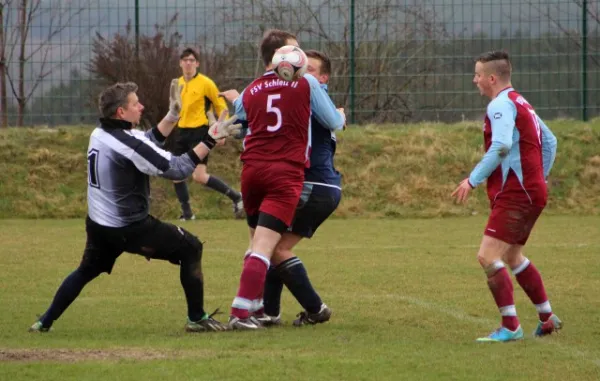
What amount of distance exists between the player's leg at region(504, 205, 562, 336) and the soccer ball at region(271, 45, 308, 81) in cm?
180

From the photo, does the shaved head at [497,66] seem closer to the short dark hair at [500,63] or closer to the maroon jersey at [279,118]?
the short dark hair at [500,63]

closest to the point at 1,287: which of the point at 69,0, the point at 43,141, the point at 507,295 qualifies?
the point at 507,295

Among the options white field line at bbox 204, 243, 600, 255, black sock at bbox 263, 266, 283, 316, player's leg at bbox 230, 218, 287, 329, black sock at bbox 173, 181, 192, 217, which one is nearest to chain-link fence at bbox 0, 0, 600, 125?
black sock at bbox 173, 181, 192, 217

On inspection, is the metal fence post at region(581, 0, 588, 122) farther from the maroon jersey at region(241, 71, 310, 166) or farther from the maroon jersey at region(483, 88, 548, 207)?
the maroon jersey at region(241, 71, 310, 166)

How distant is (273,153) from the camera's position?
794 cm

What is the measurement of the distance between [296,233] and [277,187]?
552 millimetres

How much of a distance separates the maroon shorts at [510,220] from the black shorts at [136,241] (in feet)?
6.82

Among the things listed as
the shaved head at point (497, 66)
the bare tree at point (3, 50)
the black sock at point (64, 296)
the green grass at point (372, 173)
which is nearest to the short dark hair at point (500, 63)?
the shaved head at point (497, 66)

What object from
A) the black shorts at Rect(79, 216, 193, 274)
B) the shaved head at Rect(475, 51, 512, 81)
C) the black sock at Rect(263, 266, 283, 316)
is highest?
the shaved head at Rect(475, 51, 512, 81)

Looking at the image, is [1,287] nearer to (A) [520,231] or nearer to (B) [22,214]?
(A) [520,231]

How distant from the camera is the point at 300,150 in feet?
26.1

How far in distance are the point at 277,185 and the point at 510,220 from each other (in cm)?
155

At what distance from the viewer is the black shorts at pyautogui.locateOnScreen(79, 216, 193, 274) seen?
794cm

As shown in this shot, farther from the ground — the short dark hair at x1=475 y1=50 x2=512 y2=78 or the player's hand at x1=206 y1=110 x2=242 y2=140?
the short dark hair at x1=475 y1=50 x2=512 y2=78
